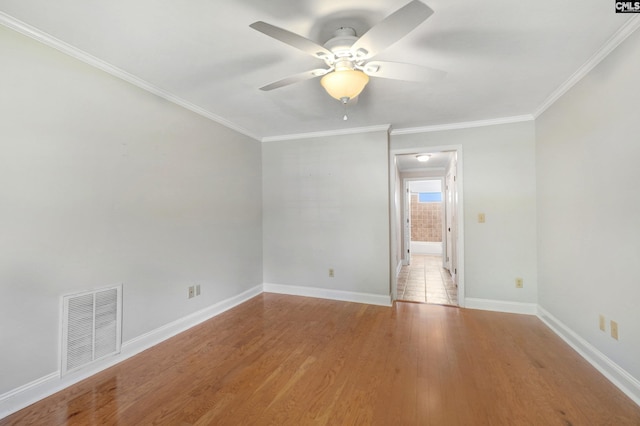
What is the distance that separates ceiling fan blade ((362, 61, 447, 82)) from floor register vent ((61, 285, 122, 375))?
254 cm

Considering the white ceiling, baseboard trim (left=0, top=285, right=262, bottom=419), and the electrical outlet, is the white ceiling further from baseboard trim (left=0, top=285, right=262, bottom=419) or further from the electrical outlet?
baseboard trim (left=0, top=285, right=262, bottom=419)

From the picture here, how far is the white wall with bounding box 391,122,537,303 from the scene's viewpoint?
320 centimetres

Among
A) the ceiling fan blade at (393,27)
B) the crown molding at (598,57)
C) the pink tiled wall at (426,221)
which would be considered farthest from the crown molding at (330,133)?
the pink tiled wall at (426,221)

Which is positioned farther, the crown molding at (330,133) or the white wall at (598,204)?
the crown molding at (330,133)

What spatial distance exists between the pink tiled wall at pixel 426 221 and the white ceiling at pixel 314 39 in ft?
19.1

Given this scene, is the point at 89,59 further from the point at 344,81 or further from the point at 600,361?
the point at 600,361

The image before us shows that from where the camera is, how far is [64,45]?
1827 mm

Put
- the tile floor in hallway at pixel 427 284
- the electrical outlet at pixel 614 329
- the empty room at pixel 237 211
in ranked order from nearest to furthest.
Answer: the empty room at pixel 237 211, the electrical outlet at pixel 614 329, the tile floor in hallway at pixel 427 284

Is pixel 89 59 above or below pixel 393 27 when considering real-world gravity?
above

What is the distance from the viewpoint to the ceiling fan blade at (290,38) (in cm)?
125

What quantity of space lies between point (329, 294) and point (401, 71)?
299cm

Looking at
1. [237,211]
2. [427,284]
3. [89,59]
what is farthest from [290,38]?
[427,284]

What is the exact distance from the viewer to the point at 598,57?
1937 mm

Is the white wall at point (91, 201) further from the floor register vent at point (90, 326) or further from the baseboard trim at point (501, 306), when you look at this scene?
the baseboard trim at point (501, 306)
